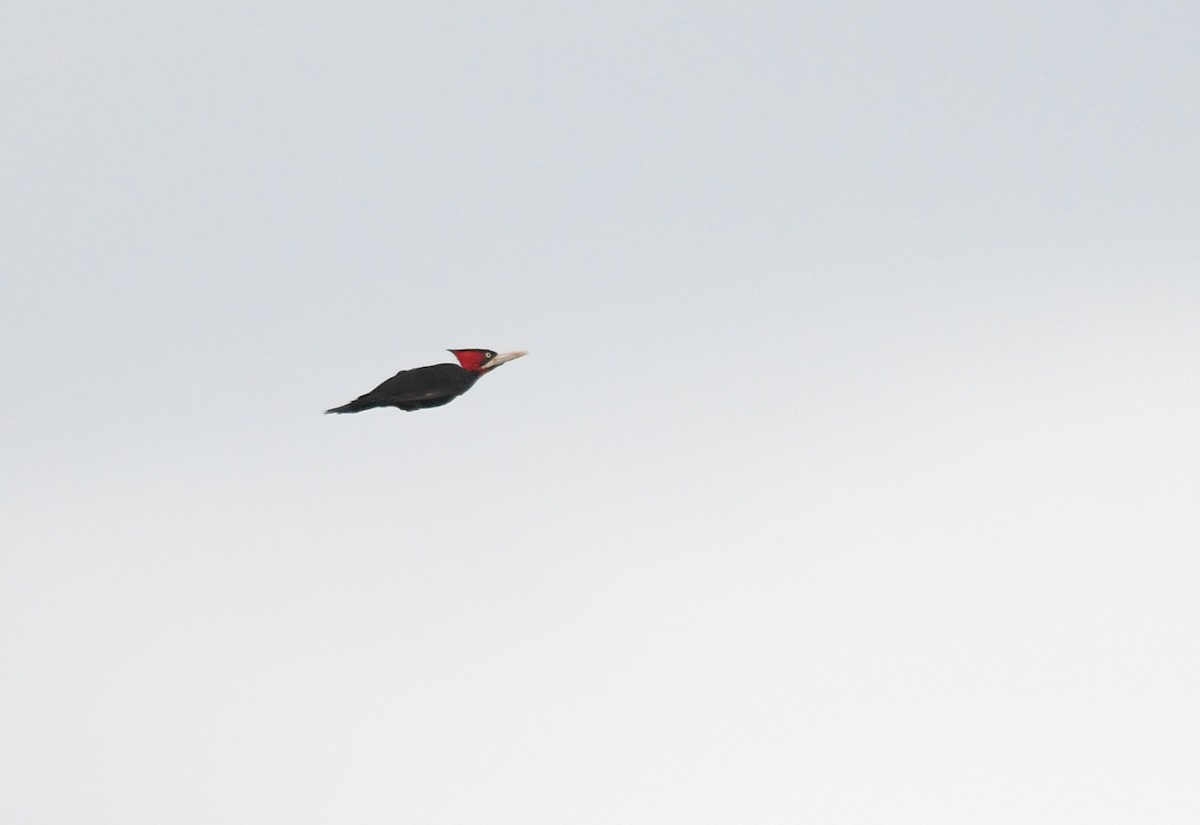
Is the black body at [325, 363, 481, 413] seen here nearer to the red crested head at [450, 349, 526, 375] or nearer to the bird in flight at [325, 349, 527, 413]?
the bird in flight at [325, 349, 527, 413]

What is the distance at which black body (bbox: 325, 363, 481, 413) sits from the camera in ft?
101

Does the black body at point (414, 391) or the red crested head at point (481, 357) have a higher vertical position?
the red crested head at point (481, 357)

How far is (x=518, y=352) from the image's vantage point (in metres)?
32.7

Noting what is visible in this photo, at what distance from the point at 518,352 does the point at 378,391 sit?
335 cm

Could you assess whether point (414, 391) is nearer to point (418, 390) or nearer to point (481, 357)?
point (418, 390)

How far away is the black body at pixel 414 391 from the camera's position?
101 feet

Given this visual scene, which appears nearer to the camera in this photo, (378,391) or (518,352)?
(378,391)

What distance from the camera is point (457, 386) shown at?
31219 mm

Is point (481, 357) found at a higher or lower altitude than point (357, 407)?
higher

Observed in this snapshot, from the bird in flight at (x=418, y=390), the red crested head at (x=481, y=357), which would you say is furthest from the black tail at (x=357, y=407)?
the red crested head at (x=481, y=357)

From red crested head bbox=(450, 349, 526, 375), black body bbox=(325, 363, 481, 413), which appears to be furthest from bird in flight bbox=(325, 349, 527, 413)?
red crested head bbox=(450, 349, 526, 375)

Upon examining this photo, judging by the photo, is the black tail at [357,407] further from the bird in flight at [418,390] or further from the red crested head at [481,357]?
the red crested head at [481,357]

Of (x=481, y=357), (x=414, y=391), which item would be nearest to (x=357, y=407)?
(x=414, y=391)

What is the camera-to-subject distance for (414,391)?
101 feet
